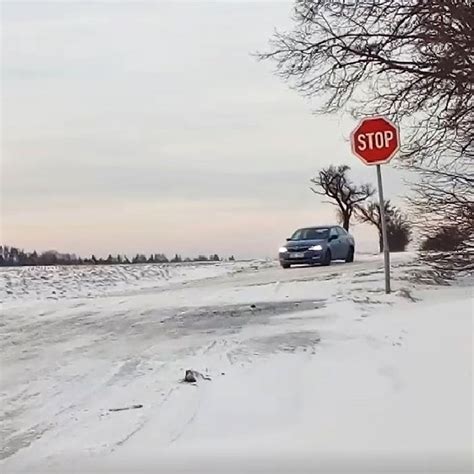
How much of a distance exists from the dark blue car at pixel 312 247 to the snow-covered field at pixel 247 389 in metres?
11.5

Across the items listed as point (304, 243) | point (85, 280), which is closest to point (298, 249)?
point (304, 243)

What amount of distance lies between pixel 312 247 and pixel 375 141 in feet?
37.6

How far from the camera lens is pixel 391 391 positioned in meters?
5.07

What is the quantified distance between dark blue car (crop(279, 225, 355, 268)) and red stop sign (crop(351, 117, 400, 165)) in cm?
1122

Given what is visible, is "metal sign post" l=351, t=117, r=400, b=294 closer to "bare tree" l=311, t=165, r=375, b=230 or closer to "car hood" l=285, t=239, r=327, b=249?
"car hood" l=285, t=239, r=327, b=249

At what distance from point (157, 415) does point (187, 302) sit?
275 inches

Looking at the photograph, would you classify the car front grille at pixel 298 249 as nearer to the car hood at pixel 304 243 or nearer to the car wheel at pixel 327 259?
the car hood at pixel 304 243

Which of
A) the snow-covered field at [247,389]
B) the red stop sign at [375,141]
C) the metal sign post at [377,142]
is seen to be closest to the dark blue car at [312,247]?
the metal sign post at [377,142]

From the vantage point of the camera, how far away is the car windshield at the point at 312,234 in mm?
22583

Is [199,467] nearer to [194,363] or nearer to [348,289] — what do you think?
[194,363]

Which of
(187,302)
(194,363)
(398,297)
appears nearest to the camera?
(194,363)

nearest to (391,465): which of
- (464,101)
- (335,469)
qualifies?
(335,469)

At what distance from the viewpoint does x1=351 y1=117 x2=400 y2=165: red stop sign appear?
35.0 ft

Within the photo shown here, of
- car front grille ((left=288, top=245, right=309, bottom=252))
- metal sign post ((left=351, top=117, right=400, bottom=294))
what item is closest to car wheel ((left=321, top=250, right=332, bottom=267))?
car front grille ((left=288, top=245, right=309, bottom=252))
